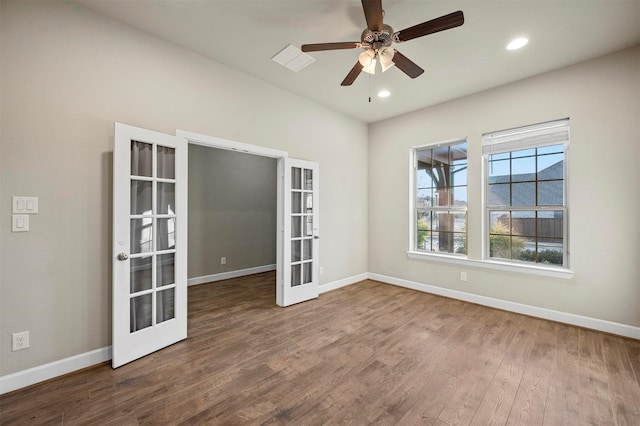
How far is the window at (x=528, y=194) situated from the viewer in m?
3.28

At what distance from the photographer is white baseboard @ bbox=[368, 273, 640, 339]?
9.27 feet

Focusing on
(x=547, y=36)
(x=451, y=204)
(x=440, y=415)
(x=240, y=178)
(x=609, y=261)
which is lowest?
(x=440, y=415)

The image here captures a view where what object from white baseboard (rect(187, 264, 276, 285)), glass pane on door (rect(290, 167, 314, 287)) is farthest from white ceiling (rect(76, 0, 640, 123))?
white baseboard (rect(187, 264, 276, 285))

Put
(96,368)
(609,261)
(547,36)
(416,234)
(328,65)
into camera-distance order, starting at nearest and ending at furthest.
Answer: (96,368)
(547,36)
(609,261)
(328,65)
(416,234)

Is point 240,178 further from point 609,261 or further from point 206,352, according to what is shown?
point 609,261

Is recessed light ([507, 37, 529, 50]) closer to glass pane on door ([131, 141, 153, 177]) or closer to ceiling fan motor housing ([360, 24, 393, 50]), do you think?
ceiling fan motor housing ([360, 24, 393, 50])

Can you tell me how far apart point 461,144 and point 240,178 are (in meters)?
4.19

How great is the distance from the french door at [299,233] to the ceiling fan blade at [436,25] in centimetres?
214

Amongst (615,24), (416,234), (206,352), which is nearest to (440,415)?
(206,352)

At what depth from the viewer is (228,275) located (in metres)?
5.24

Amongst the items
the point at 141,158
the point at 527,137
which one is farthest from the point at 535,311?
the point at 141,158

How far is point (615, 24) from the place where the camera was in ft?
8.01

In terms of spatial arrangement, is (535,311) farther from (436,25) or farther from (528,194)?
(436,25)

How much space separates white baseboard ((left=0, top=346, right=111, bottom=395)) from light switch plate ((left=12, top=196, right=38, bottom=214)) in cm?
121
